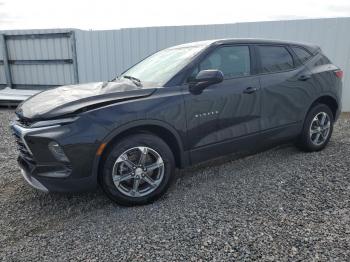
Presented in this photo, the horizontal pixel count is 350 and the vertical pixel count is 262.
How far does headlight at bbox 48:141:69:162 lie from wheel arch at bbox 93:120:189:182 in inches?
11.1

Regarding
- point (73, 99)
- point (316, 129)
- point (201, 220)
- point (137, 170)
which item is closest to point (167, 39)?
point (316, 129)

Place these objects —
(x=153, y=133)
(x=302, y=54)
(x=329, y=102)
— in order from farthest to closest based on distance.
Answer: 1. (x=329, y=102)
2. (x=302, y=54)
3. (x=153, y=133)

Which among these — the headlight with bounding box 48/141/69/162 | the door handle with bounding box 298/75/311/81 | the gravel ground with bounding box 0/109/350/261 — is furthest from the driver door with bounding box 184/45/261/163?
the headlight with bounding box 48/141/69/162

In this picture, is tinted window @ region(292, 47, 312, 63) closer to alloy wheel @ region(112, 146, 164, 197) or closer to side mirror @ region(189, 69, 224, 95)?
side mirror @ region(189, 69, 224, 95)

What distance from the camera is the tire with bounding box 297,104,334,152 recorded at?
→ 4289 millimetres

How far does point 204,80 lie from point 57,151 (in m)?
1.61

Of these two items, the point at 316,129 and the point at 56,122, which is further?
the point at 316,129

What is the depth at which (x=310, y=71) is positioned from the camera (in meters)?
4.21

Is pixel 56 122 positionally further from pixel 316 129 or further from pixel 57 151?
pixel 316 129

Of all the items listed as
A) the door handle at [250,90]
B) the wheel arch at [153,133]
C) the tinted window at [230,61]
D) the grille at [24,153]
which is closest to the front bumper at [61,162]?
the grille at [24,153]

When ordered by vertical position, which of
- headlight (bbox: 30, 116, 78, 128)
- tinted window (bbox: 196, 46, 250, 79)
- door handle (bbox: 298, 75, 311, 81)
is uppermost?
tinted window (bbox: 196, 46, 250, 79)

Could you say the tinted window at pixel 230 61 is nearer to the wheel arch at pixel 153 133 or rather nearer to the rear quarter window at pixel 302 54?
the wheel arch at pixel 153 133

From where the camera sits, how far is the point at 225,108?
11.1 feet

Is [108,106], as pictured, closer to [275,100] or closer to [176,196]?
[176,196]
